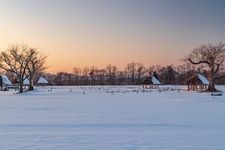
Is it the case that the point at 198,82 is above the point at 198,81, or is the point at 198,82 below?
below

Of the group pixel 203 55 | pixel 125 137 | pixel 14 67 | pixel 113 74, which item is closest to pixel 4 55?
pixel 14 67

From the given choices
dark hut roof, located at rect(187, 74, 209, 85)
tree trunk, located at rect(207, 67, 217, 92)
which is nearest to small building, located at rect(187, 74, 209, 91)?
dark hut roof, located at rect(187, 74, 209, 85)

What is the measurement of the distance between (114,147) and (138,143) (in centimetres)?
89

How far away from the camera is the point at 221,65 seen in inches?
2771

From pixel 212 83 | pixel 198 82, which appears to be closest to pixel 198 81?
pixel 198 82

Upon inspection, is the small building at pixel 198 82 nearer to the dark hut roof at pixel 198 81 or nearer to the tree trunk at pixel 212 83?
the dark hut roof at pixel 198 81

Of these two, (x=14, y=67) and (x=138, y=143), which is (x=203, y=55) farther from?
(x=138, y=143)

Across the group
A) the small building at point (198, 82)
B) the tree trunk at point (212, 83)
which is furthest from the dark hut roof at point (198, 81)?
the tree trunk at point (212, 83)

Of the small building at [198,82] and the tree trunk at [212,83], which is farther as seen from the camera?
the small building at [198,82]

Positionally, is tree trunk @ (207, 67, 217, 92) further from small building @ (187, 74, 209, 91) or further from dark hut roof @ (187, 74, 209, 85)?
dark hut roof @ (187, 74, 209, 85)

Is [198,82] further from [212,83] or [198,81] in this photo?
[212,83]

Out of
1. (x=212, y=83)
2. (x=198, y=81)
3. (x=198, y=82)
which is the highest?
(x=198, y=81)

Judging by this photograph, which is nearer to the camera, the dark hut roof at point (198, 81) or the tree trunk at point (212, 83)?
the tree trunk at point (212, 83)

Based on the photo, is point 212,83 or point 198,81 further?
point 198,81
